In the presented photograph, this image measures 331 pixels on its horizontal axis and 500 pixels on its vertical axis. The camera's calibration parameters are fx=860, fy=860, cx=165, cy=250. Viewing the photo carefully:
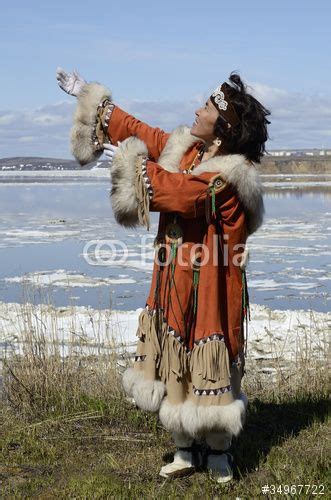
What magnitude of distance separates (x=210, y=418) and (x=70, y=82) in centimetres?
182

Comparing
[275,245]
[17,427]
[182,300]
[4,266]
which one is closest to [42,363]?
[17,427]

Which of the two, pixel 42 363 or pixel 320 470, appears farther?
pixel 42 363

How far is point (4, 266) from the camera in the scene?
13.1m

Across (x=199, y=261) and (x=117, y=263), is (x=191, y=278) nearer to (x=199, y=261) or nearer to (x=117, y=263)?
(x=199, y=261)

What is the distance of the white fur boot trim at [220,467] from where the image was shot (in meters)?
4.13

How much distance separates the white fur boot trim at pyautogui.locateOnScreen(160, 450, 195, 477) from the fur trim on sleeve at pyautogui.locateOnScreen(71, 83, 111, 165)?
1.53 metres

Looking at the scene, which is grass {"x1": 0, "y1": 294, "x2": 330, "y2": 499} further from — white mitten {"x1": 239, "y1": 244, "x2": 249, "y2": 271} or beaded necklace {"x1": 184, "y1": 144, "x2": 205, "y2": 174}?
beaded necklace {"x1": 184, "y1": 144, "x2": 205, "y2": 174}

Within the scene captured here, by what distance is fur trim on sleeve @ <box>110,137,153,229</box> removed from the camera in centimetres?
384

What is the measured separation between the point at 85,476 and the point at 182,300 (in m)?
0.97

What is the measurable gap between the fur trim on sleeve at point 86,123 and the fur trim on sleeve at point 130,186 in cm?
40

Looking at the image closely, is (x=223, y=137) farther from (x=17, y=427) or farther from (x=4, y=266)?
(x=4, y=266)

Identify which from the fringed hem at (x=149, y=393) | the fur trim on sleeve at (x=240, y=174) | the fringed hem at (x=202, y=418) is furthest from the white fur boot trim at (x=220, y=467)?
the fur trim on sleeve at (x=240, y=174)

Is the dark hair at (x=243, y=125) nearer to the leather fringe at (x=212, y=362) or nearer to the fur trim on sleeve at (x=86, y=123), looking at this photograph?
the fur trim on sleeve at (x=86, y=123)

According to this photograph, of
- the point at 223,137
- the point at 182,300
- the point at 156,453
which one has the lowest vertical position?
the point at 156,453
